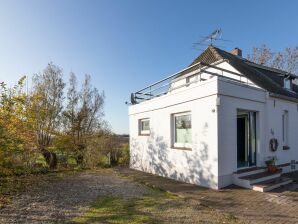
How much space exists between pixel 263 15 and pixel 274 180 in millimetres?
9444

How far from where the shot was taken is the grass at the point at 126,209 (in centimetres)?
484

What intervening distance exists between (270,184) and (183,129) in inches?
147

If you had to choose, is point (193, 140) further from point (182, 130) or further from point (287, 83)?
point (287, 83)

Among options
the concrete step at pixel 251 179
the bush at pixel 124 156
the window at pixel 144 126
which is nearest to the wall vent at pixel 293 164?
the concrete step at pixel 251 179

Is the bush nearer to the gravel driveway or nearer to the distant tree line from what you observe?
the distant tree line

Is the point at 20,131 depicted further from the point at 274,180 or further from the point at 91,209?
the point at 274,180

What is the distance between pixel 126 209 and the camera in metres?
5.52

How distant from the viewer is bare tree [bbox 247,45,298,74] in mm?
Answer: 25250

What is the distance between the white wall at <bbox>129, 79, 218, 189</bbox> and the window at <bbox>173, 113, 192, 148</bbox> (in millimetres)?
264

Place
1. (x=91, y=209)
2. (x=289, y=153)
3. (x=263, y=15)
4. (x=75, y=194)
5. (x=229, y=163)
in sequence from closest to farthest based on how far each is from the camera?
1. (x=91, y=209)
2. (x=75, y=194)
3. (x=229, y=163)
4. (x=289, y=153)
5. (x=263, y=15)

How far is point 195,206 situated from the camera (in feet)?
19.0

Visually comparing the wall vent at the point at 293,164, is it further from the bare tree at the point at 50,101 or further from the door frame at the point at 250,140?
the bare tree at the point at 50,101

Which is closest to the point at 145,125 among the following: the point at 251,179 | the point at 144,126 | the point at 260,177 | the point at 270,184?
the point at 144,126

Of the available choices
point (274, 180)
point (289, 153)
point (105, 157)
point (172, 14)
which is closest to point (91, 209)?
point (274, 180)
